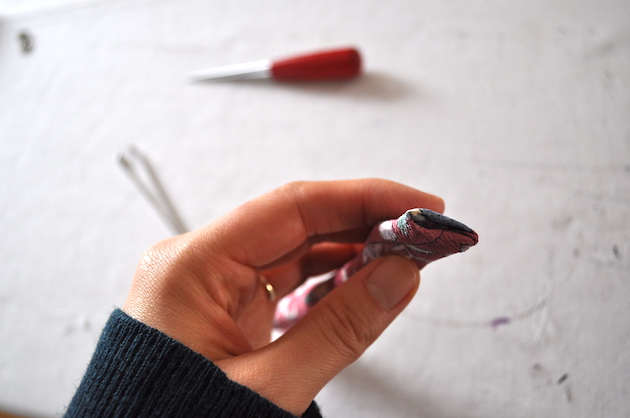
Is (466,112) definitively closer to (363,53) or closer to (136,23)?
(363,53)

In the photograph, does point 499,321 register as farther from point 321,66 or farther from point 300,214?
point 321,66

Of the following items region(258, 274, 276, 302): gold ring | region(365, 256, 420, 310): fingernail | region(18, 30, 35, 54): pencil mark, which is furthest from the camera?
region(18, 30, 35, 54): pencil mark

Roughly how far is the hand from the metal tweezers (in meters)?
0.21

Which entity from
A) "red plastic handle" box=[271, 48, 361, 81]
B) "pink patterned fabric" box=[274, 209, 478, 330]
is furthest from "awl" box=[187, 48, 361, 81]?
"pink patterned fabric" box=[274, 209, 478, 330]

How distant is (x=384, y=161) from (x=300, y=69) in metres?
0.21

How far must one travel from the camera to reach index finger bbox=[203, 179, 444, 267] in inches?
15.2

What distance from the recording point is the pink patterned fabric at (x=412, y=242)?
251 mm

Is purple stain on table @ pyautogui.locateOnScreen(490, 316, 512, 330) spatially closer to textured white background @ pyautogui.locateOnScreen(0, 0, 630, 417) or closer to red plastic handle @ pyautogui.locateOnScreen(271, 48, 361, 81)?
textured white background @ pyautogui.locateOnScreen(0, 0, 630, 417)

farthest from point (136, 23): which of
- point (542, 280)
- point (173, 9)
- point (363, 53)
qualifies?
point (542, 280)

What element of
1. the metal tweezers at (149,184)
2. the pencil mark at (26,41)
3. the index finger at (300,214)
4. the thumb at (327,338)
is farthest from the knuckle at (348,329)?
the pencil mark at (26,41)

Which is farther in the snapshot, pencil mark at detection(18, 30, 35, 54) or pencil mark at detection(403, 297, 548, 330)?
pencil mark at detection(18, 30, 35, 54)

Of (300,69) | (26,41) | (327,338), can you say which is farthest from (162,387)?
(26,41)

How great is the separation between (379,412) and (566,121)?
17.1 inches

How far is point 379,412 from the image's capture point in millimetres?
432
